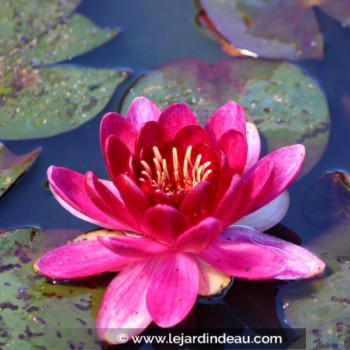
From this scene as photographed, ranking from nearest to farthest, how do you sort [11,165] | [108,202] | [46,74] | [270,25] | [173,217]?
[173,217] → [108,202] → [11,165] → [46,74] → [270,25]

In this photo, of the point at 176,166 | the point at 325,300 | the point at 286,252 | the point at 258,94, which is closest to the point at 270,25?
the point at 258,94

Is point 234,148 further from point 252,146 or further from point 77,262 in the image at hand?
point 77,262

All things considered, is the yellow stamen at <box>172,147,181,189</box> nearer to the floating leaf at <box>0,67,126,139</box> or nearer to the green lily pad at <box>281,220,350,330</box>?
the green lily pad at <box>281,220,350,330</box>

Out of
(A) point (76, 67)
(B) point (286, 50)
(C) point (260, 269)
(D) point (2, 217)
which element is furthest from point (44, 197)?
(B) point (286, 50)

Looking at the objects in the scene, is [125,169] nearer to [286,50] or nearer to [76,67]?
[76,67]

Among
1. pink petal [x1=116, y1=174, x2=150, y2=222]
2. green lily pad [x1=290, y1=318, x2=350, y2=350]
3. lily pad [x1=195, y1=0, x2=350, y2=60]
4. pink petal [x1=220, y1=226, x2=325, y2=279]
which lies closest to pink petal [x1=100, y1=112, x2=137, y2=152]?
pink petal [x1=116, y1=174, x2=150, y2=222]

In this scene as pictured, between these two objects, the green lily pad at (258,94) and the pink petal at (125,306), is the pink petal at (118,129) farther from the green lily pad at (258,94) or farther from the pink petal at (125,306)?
the green lily pad at (258,94)
